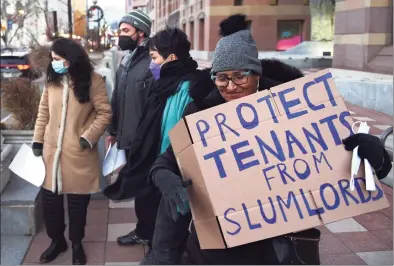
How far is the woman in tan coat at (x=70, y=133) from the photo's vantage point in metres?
3.56

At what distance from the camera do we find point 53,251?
3689 millimetres

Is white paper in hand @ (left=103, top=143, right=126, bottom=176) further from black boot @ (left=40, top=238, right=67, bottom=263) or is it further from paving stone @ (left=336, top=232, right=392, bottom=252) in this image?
paving stone @ (left=336, top=232, right=392, bottom=252)

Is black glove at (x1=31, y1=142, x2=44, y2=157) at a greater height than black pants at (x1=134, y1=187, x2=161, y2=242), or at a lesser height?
greater

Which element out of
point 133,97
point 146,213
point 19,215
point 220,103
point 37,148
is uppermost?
point 220,103

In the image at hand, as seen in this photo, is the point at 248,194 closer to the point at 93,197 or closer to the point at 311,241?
the point at 311,241

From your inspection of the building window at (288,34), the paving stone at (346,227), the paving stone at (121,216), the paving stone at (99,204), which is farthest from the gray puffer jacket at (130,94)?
the building window at (288,34)

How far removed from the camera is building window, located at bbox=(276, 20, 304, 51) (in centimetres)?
3102

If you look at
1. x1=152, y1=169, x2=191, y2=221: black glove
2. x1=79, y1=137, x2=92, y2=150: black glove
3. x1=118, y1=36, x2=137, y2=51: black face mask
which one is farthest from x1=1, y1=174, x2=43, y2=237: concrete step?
x1=152, y1=169, x2=191, y2=221: black glove

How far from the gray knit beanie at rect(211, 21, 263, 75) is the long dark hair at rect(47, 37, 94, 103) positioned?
190 cm

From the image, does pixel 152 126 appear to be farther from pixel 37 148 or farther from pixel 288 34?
pixel 288 34

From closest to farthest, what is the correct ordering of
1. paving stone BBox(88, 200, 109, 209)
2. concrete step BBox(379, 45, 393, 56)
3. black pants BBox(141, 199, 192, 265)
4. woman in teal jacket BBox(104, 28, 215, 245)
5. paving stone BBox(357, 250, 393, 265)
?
black pants BBox(141, 199, 192, 265), woman in teal jacket BBox(104, 28, 215, 245), paving stone BBox(357, 250, 393, 265), paving stone BBox(88, 200, 109, 209), concrete step BBox(379, 45, 393, 56)

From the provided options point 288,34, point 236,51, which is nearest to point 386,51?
point 236,51

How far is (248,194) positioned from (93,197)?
3668mm

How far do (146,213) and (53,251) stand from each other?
787 mm
